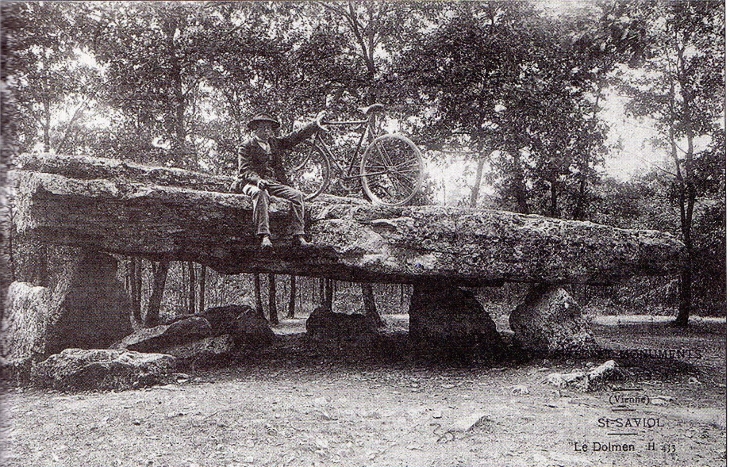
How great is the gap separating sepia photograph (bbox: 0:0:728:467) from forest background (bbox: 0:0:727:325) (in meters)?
0.04

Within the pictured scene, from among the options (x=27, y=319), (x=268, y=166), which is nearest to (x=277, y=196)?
(x=268, y=166)

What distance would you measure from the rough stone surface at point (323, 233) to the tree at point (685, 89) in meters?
1.39

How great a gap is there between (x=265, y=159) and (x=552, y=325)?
4744 mm

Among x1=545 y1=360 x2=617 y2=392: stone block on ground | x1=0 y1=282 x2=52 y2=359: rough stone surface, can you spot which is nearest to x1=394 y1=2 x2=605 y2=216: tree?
x1=545 y1=360 x2=617 y2=392: stone block on ground

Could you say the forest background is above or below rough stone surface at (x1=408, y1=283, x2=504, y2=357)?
above

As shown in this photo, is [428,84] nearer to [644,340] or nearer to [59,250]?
[644,340]

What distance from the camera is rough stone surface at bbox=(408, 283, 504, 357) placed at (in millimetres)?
7379

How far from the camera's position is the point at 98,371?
5.45 metres

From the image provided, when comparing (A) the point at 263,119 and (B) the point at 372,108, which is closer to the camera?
(B) the point at 372,108

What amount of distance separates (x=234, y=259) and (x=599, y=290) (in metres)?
6.28

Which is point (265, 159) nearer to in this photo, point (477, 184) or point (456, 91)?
point (456, 91)

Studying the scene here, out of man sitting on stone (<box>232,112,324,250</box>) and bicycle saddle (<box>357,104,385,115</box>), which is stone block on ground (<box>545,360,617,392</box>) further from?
bicycle saddle (<box>357,104,385,115</box>)

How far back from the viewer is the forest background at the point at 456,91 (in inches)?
205

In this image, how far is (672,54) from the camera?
17.6ft
